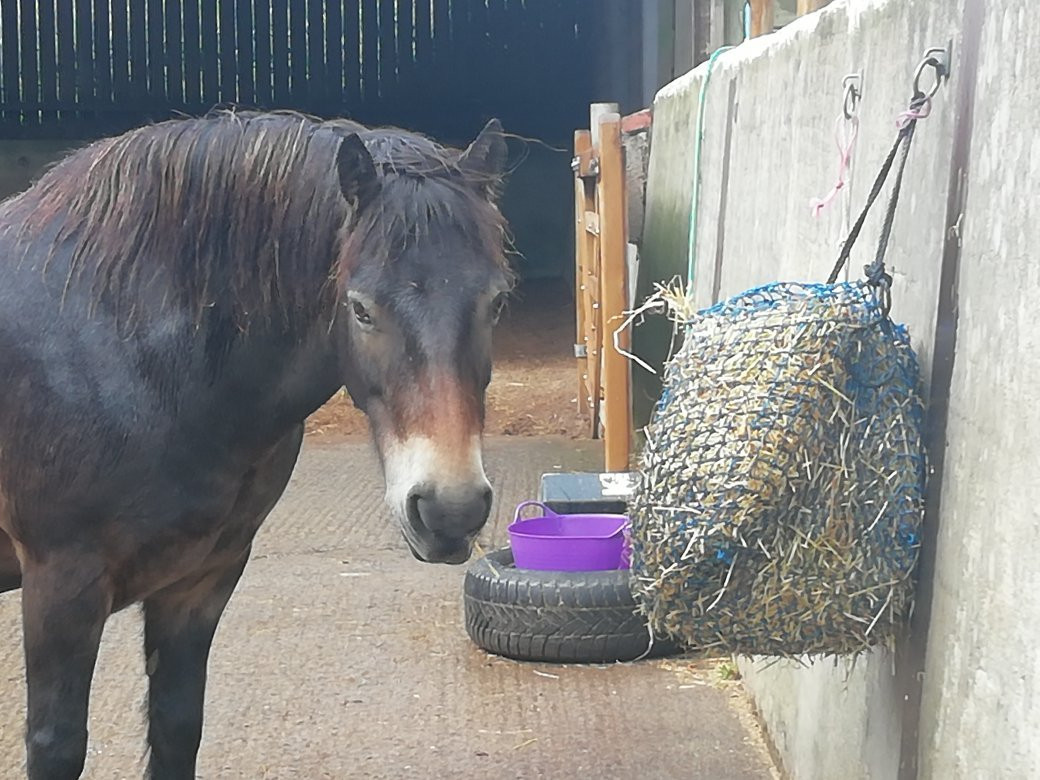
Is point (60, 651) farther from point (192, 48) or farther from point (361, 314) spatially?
point (192, 48)

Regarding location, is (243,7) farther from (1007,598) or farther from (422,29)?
(1007,598)

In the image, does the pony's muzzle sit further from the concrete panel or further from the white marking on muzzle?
the concrete panel

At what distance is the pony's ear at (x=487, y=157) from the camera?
2314mm

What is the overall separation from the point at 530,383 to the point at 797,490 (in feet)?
25.6

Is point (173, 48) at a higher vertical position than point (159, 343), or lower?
higher

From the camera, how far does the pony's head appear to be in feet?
6.53

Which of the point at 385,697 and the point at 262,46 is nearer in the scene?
the point at 385,697

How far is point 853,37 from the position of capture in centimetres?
258

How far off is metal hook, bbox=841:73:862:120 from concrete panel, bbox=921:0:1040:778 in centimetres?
66

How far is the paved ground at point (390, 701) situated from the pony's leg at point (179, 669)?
34cm

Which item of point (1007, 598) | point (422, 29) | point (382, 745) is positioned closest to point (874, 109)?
point (1007, 598)

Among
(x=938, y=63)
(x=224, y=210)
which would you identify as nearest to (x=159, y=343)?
(x=224, y=210)

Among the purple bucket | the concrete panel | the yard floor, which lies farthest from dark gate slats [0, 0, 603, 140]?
the concrete panel

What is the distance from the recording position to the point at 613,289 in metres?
5.91
